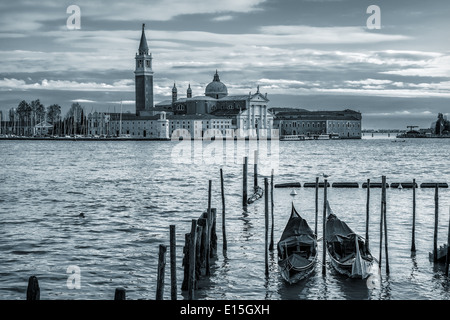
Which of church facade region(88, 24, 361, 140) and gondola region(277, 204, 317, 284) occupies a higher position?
church facade region(88, 24, 361, 140)

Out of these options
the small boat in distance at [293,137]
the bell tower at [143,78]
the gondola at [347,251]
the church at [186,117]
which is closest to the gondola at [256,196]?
the gondola at [347,251]

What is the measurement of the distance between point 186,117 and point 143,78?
346 inches

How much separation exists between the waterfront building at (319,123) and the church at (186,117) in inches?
385

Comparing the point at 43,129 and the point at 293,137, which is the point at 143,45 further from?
the point at 293,137

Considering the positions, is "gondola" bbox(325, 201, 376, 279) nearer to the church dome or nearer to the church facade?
the church facade

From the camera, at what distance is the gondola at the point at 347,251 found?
374 inches

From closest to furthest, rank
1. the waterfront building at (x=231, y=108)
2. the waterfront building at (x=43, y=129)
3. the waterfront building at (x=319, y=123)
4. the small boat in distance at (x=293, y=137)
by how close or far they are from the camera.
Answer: the waterfront building at (x=231, y=108) → the waterfront building at (x=43, y=129) → the small boat in distance at (x=293, y=137) → the waterfront building at (x=319, y=123)

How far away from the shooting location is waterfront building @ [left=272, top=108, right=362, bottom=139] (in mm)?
116250

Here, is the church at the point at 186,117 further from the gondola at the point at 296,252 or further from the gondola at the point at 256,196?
the gondola at the point at 296,252

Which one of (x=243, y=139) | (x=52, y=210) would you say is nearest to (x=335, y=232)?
(x=52, y=210)

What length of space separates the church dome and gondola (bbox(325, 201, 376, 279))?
98.7 metres

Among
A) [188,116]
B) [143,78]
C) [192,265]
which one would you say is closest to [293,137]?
[188,116]
